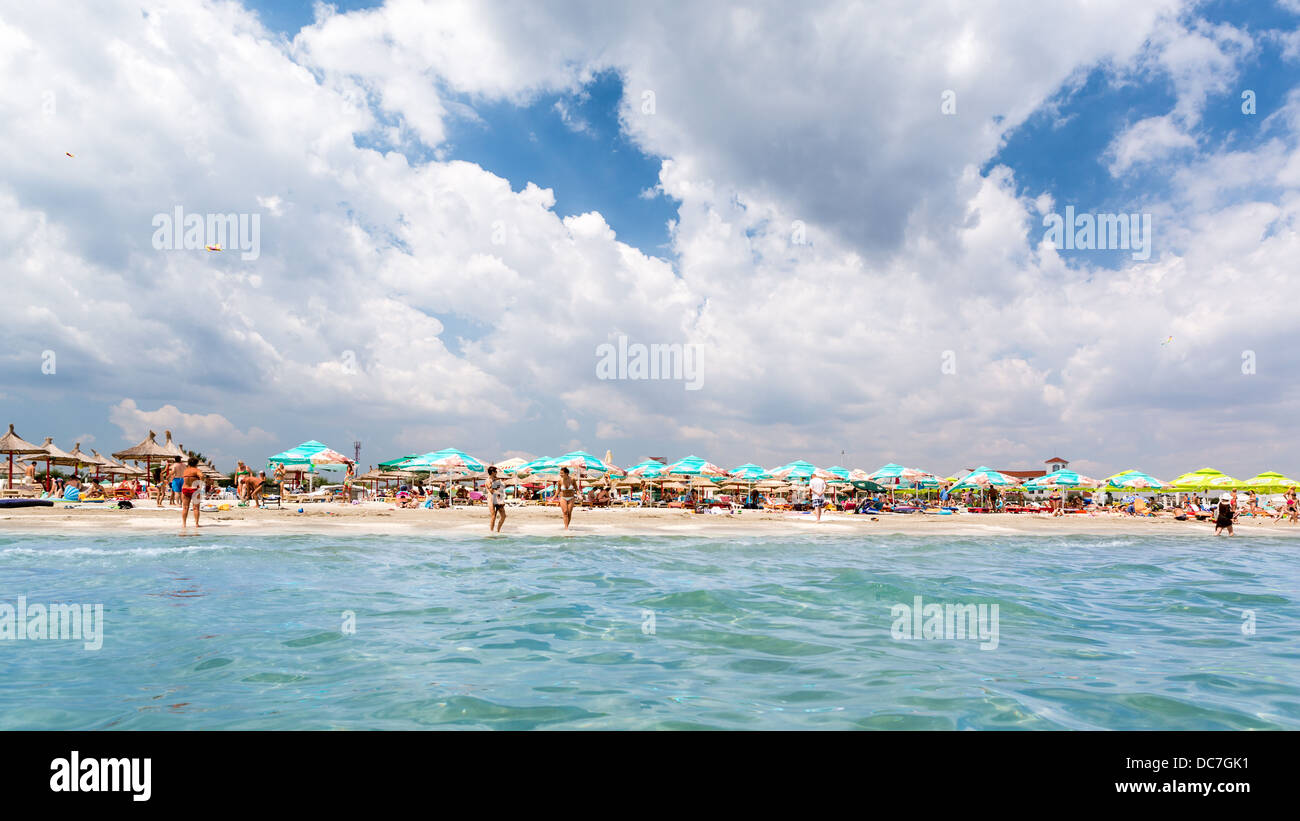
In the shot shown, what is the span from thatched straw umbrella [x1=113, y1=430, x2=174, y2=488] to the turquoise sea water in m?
24.4

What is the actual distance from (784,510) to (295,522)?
84.7ft

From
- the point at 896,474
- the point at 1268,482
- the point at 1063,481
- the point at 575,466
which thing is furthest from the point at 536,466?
the point at 1268,482

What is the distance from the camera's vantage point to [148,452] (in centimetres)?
3316

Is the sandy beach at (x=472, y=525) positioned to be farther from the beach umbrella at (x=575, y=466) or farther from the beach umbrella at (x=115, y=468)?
the beach umbrella at (x=115, y=468)

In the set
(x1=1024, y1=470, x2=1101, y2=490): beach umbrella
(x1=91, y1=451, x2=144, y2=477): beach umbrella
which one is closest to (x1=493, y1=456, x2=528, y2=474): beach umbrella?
(x1=91, y1=451, x2=144, y2=477): beach umbrella

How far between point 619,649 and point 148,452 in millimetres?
38170

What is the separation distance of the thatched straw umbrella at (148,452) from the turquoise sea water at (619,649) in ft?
80.0

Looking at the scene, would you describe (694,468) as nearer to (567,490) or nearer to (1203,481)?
(567,490)
